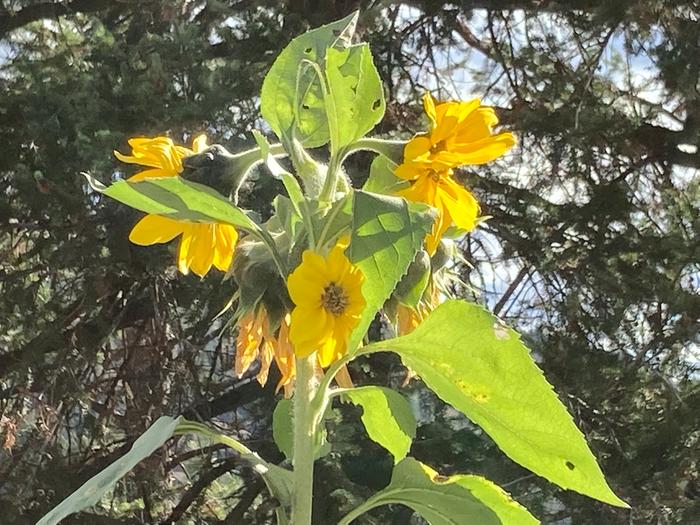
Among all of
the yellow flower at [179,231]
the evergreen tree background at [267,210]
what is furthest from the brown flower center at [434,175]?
the evergreen tree background at [267,210]

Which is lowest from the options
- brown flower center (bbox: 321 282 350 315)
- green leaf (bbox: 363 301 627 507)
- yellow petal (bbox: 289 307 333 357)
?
Result: green leaf (bbox: 363 301 627 507)

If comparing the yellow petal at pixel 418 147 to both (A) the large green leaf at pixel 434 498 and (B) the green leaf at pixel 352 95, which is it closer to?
(B) the green leaf at pixel 352 95

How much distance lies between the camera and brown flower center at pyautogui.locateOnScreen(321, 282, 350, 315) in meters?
0.35

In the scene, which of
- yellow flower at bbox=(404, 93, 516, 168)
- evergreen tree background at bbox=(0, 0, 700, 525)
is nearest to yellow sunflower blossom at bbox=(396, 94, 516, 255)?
yellow flower at bbox=(404, 93, 516, 168)

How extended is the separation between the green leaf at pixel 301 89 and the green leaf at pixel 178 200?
0.19 ft

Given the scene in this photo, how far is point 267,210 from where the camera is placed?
1420mm

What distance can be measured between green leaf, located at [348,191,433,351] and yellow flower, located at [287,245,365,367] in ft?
0.05

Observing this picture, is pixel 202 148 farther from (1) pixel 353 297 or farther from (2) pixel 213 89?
(2) pixel 213 89

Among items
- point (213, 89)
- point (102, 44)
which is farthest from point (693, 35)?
point (102, 44)

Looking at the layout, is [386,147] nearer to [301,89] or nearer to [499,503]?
[301,89]

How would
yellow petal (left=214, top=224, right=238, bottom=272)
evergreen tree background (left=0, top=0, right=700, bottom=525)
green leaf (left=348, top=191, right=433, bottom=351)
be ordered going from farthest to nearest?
evergreen tree background (left=0, top=0, right=700, bottom=525)
yellow petal (left=214, top=224, right=238, bottom=272)
green leaf (left=348, top=191, right=433, bottom=351)

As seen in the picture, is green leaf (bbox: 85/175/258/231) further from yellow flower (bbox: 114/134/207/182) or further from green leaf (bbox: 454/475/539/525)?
green leaf (bbox: 454/475/539/525)

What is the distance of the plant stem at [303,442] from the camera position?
380mm

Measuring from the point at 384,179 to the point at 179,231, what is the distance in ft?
0.33
